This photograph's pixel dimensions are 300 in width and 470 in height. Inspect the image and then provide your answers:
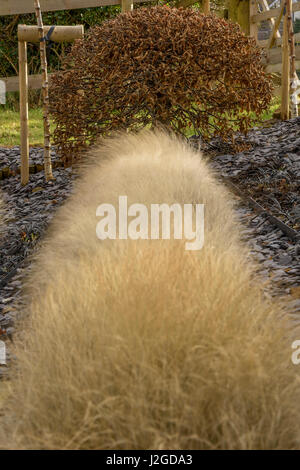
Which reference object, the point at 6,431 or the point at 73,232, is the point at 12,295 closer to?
the point at 73,232

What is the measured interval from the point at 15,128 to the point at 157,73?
533 cm

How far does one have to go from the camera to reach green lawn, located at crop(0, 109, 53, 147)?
10.7 meters

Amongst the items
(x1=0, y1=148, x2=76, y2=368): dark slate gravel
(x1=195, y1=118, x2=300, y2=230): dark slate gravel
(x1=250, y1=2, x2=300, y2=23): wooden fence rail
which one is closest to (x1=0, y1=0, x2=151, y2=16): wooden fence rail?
(x1=0, y1=148, x2=76, y2=368): dark slate gravel

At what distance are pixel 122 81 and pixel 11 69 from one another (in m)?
8.71

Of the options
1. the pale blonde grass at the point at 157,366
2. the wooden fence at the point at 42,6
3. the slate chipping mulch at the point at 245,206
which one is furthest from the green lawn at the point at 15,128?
the pale blonde grass at the point at 157,366

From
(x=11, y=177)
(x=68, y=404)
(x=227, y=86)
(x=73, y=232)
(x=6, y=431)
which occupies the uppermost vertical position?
(x=227, y=86)

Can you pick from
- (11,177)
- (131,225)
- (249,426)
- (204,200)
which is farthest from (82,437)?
(11,177)

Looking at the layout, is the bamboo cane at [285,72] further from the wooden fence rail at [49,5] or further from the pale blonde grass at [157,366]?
the pale blonde grass at [157,366]

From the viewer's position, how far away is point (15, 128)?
1158cm

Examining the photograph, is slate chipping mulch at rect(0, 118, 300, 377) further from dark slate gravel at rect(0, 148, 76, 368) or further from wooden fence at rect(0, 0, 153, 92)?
wooden fence at rect(0, 0, 153, 92)

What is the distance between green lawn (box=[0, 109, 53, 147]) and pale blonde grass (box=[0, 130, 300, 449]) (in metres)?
8.02

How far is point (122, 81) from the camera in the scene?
693 cm

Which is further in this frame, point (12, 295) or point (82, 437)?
point (12, 295)

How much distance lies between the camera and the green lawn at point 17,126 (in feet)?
35.0
